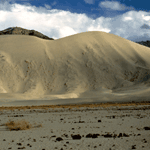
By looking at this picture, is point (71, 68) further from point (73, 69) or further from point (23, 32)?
point (23, 32)

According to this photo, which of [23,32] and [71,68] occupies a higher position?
[23,32]

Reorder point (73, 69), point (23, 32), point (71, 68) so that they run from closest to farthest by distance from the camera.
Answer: point (73, 69)
point (71, 68)
point (23, 32)

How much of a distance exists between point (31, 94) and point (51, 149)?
49.6 m

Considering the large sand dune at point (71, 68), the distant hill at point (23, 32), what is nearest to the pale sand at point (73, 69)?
the large sand dune at point (71, 68)

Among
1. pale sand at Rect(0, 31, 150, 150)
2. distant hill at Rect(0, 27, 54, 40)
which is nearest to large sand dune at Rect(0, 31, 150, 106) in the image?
pale sand at Rect(0, 31, 150, 150)

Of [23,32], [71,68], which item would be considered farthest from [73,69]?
[23,32]

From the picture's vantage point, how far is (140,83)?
61344 mm

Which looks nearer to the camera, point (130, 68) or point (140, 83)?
point (140, 83)

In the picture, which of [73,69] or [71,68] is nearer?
[73,69]

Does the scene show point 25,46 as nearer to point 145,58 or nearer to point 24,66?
point 24,66

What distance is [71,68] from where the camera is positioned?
215ft

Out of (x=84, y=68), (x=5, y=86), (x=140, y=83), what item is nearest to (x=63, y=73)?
(x=84, y=68)

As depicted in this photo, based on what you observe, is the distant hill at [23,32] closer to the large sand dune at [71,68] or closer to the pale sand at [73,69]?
the pale sand at [73,69]

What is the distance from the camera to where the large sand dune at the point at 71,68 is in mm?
59000
